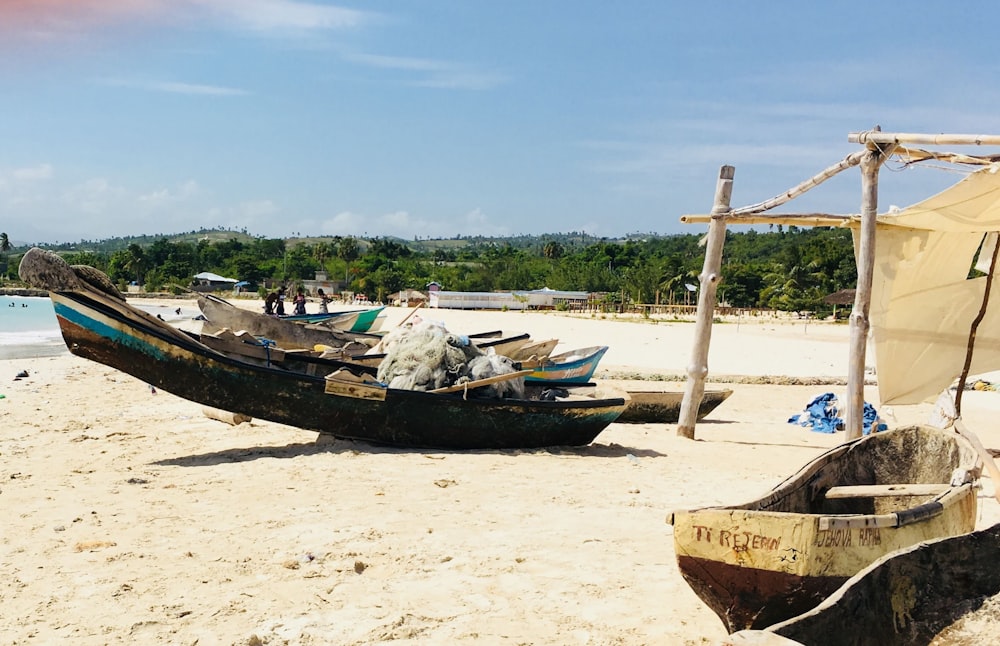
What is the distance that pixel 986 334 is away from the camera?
367 inches

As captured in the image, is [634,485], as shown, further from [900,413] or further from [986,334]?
[900,413]

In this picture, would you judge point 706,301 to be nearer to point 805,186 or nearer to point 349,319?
point 805,186

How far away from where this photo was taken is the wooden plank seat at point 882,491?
4.46m

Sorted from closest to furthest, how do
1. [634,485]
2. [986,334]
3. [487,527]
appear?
1. [487,527]
2. [634,485]
3. [986,334]

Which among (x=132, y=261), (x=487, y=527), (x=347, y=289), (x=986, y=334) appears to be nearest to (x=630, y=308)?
(x=347, y=289)

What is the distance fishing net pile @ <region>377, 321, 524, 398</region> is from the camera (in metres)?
8.71

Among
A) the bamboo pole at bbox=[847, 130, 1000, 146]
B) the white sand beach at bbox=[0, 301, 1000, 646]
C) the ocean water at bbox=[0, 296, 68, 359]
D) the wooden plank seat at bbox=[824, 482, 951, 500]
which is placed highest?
the bamboo pole at bbox=[847, 130, 1000, 146]

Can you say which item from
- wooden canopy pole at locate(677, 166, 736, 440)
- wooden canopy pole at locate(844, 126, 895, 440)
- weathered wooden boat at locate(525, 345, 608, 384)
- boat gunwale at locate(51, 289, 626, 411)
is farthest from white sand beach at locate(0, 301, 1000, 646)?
weathered wooden boat at locate(525, 345, 608, 384)

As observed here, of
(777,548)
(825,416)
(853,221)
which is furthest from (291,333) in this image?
(777,548)

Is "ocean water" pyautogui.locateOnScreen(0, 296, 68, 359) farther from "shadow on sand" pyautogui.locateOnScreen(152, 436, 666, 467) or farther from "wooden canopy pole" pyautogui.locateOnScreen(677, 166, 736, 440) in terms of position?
"wooden canopy pole" pyautogui.locateOnScreen(677, 166, 736, 440)

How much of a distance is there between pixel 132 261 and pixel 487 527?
89978 mm

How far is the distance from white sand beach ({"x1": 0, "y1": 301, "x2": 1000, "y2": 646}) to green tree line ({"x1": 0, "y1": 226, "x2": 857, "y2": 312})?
39.7 m

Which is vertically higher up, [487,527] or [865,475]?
[865,475]

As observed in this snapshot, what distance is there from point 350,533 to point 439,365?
3.41m
